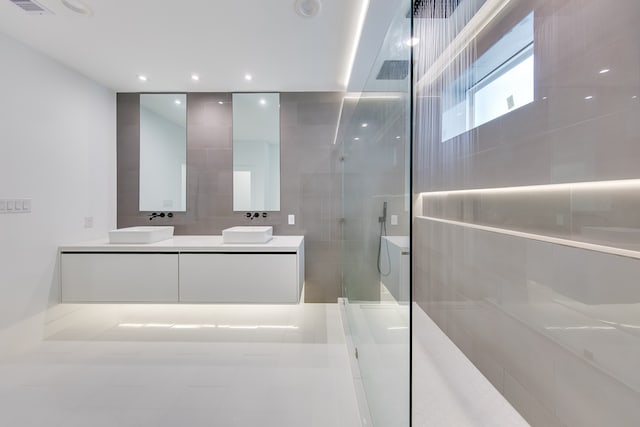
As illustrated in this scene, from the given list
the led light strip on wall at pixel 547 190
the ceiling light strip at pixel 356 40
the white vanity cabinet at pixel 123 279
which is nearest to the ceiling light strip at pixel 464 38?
the ceiling light strip at pixel 356 40

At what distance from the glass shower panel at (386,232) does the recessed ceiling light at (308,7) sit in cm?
67

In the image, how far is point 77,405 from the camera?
61.1 inches

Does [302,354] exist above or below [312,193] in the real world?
below

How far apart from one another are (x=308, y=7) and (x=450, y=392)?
254 centimetres

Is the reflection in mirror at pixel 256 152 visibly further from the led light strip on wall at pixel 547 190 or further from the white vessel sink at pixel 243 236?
the led light strip on wall at pixel 547 190

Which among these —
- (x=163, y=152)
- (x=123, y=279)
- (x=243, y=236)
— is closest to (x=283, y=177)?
(x=243, y=236)

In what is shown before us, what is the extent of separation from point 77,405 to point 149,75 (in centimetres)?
266

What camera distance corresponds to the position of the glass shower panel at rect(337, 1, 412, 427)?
2.82 ft

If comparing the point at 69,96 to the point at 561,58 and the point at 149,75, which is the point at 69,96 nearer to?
the point at 149,75

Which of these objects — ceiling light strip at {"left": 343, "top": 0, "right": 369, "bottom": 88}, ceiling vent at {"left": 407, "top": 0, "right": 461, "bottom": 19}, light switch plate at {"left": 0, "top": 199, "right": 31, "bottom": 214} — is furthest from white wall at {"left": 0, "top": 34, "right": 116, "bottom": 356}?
ceiling vent at {"left": 407, "top": 0, "right": 461, "bottom": 19}

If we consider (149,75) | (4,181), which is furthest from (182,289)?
(149,75)

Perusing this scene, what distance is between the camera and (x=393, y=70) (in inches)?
41.4

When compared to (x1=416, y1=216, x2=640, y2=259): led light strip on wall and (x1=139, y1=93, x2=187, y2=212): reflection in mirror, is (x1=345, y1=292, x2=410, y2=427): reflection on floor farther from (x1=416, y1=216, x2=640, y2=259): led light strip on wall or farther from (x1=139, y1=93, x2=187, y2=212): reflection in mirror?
(x1=139, y1=93, x2=187, y2=212): reflection in mirror

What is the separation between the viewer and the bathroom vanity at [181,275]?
231cm
